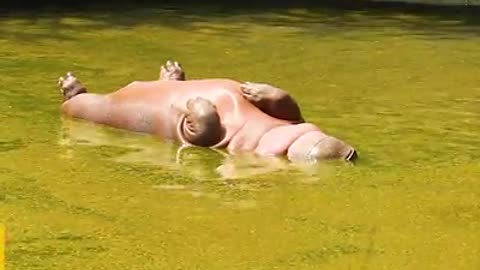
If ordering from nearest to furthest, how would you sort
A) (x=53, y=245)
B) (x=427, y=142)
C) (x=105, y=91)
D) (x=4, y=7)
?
1. (x=53, y=245)
2. (x=427, y=142)
3. (x=105, y=91)
4. (x=4, y=7)

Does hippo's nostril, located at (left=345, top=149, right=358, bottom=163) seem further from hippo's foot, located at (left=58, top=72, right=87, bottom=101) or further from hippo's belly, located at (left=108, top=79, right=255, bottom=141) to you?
hippo's foot, located at (left=58, top=72, right=87, bottom=101)

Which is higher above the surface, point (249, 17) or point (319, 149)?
point (319, 149)

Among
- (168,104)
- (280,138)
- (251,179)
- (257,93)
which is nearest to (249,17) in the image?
(168,104)

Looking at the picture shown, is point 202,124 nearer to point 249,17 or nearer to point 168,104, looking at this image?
point 168,104

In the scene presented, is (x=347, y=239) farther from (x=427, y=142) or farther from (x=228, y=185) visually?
(x=427, y=142)

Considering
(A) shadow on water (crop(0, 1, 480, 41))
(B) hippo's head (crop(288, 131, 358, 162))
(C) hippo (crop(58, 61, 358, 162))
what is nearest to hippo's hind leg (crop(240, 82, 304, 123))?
(C) hippo (crop(58, 61, 358, 162))

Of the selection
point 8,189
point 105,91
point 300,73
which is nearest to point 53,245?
point 8,189

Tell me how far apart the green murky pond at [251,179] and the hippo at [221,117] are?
0.17 ft

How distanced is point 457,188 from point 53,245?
1.10m

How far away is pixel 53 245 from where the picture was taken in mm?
2611

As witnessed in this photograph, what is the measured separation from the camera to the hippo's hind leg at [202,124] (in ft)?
11.8

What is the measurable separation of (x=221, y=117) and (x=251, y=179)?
0.47 meters

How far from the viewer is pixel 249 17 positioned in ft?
25.6

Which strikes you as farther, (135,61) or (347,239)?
(135,61)
